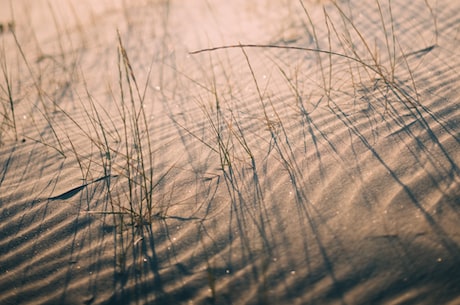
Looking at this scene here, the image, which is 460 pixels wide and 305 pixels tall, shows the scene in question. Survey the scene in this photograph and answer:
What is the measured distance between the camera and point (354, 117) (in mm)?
2309

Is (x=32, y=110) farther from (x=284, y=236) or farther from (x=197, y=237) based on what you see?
(x=284, y=236)

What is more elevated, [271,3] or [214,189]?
[271,3]

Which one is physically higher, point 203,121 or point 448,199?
point 203,121

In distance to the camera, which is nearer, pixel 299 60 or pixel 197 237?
pixel 197 237

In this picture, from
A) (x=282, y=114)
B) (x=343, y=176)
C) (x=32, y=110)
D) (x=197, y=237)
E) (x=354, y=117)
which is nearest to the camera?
(x=197, y=237)

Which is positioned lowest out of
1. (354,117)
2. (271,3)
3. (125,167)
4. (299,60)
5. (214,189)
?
(214,189)

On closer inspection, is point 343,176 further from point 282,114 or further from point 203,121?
point 203,121

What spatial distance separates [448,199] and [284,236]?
76 centimetres

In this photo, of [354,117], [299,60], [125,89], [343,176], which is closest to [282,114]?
[354,117]

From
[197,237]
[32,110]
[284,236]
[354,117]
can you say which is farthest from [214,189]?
[32,110]

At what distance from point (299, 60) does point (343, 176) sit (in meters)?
1.80

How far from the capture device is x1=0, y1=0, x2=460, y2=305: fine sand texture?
1.49m

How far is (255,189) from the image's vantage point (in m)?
1.94

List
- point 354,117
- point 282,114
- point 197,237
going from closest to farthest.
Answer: point 197,237 → point 354,117 → point 282,114
